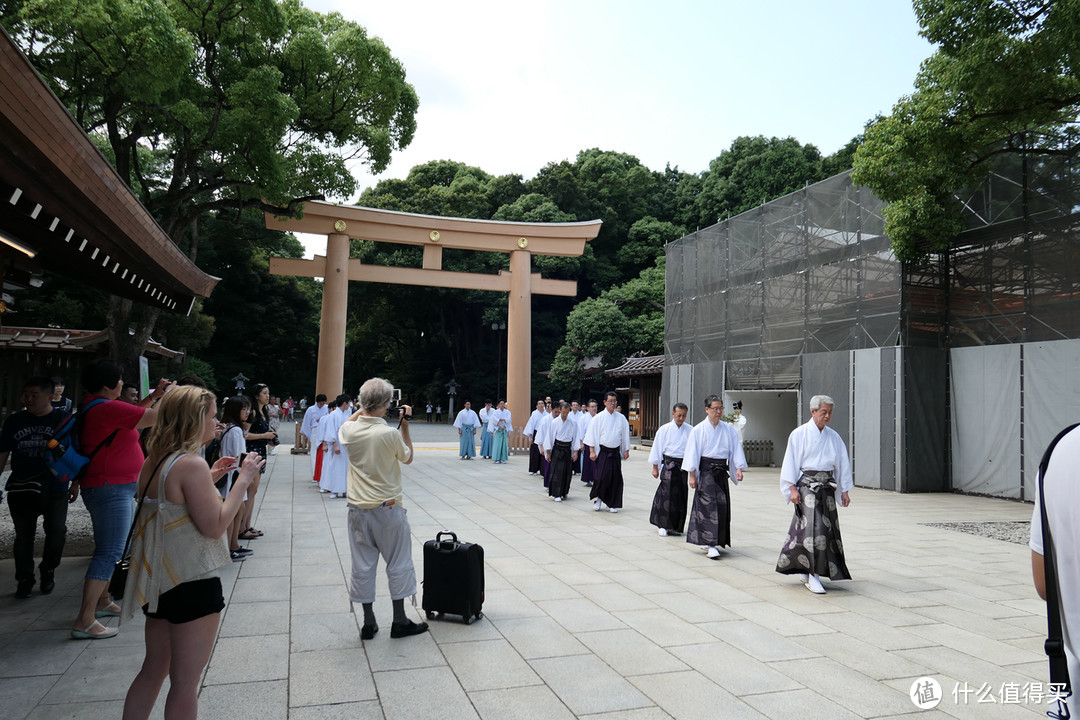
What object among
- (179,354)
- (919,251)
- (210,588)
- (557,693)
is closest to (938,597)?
(557,693)

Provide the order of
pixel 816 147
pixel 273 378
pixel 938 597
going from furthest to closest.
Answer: pixel 273 378 → pixel 816 147 → pixel 938 597

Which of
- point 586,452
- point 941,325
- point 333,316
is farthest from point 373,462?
point 333,316

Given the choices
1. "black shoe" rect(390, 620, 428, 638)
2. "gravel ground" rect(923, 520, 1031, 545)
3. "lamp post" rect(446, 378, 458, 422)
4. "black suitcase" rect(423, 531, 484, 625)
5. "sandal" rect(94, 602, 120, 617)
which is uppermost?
"lamp post" rect(446, 378, 458, 422)

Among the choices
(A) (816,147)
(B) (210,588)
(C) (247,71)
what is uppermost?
(A) (816,147)

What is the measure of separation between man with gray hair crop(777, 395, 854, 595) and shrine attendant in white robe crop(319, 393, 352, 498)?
23.3 ft

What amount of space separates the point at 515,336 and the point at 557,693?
17.8 metres

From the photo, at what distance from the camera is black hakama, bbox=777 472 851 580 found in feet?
18.9

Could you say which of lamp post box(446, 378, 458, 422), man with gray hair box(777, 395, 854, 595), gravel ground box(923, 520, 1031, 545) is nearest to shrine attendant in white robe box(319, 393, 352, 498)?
man with gray hair box(777, 395, 854, 595)

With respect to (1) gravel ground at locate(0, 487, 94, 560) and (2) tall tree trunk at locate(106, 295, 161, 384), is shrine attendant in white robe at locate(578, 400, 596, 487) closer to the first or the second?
(2) tall tree trunk at locate(106, 295, 161, 384)

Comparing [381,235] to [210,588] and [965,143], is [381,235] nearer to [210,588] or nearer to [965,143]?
[965,143]

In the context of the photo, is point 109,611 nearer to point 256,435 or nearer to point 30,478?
A: point 30,478

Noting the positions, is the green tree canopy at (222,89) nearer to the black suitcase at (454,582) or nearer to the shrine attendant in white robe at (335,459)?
the shrine attendant in white robe at (335,459)

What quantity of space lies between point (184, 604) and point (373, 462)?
5.88 feet

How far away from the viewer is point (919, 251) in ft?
41.8
